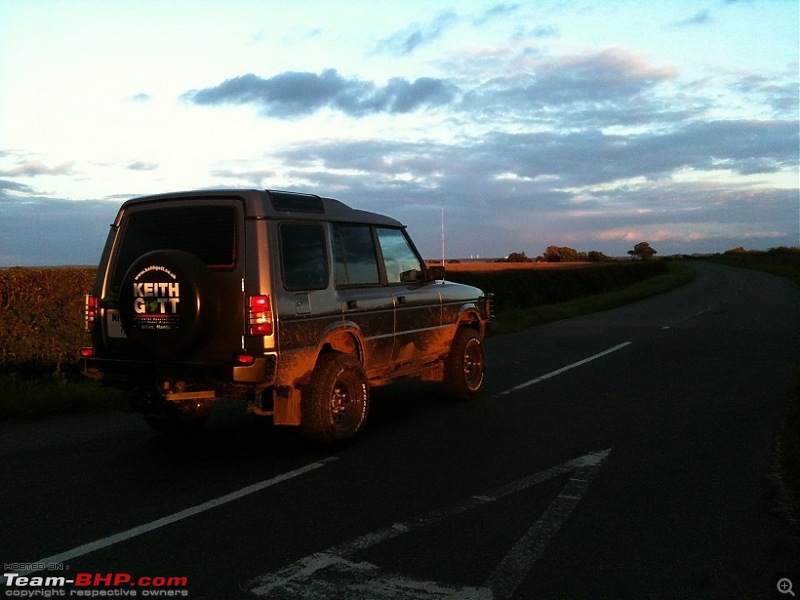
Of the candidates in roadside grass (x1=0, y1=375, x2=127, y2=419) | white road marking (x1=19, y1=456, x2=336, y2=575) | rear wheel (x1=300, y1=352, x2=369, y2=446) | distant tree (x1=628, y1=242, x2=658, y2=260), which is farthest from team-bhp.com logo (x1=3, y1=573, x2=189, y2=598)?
distant tree (x1=628, y1=242, x2=658, y2=260)

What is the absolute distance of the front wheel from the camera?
9.34m

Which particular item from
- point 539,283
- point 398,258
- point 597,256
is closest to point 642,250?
point 597,256

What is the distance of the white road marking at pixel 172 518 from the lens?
4.32m

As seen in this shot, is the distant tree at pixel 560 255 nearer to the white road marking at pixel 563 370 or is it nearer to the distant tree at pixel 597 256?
the distant tree at pixel 597 256

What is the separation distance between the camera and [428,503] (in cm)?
532

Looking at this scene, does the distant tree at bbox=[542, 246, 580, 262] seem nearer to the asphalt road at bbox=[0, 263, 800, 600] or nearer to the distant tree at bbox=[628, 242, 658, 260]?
the distant tree at bbox=[628, 242, 658, 260]

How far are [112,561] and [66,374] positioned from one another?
694cm

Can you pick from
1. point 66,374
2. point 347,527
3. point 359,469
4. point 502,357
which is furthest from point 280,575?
point 502,357

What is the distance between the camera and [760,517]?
201 inches

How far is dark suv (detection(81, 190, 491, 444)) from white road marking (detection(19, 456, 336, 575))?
2.04ft

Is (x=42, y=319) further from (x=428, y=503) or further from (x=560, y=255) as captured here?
(x=560, y=255)

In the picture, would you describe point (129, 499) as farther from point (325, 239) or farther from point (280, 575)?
point (325, 239)

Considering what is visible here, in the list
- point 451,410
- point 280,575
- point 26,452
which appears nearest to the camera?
point 280,575

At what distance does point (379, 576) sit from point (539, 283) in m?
29.3
